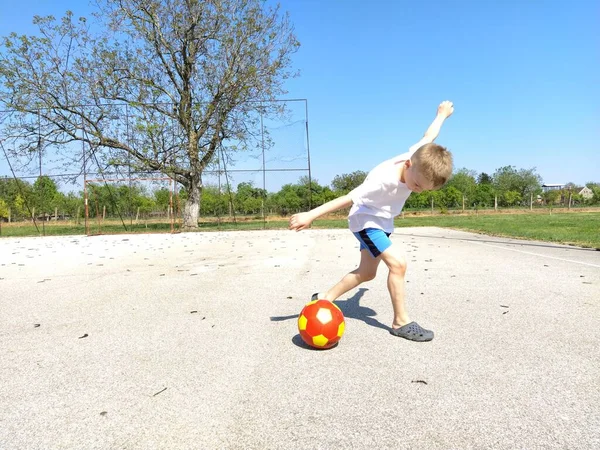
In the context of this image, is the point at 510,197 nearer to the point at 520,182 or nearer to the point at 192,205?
the point at 520,182

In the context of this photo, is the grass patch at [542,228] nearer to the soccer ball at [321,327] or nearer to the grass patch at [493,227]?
the grass patch at [493,227]

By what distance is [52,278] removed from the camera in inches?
281

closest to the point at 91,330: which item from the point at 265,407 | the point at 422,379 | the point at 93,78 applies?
the point at 265,407

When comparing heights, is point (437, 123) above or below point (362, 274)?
above

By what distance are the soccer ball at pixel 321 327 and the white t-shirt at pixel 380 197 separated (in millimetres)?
→ 772

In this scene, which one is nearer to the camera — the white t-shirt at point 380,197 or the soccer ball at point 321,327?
the soccer ball at point 321,327

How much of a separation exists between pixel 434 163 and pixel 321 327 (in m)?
1.48

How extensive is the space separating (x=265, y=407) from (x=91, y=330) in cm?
236

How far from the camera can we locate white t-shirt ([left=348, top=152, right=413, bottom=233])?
344 cm

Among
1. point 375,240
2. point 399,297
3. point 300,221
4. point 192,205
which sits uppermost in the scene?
point 192,205

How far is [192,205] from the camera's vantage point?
76.7 feet

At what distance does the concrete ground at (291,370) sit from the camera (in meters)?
2.09

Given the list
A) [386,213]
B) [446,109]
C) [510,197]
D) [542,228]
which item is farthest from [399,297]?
[510,197]

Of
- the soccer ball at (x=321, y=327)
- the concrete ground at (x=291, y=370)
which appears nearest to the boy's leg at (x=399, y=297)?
the concrete ground at (x=291, y=370)
